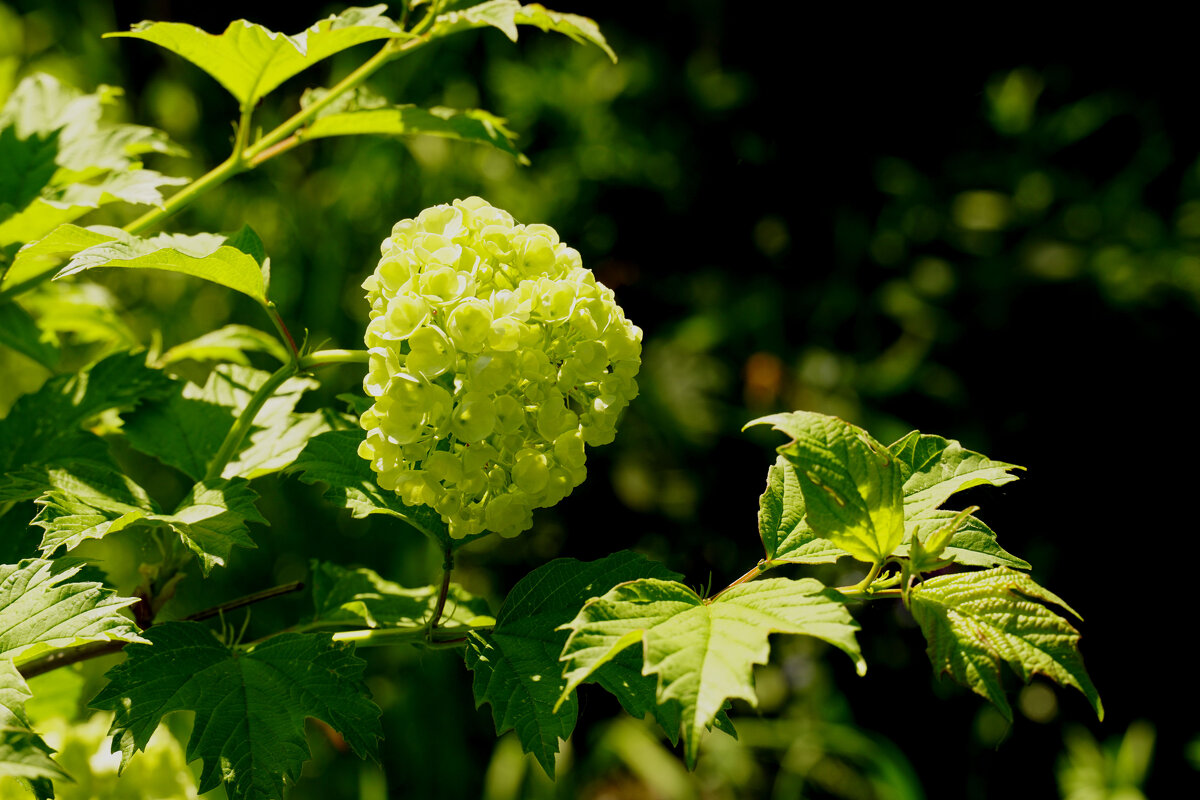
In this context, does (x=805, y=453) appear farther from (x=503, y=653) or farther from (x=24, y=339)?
(x=24, y=339)

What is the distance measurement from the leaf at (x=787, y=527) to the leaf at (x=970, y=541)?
0.07 metres

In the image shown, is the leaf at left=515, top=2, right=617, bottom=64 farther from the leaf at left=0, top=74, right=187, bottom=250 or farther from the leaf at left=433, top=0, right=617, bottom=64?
the leaf at left=0, top=74, right=187, bottom=250

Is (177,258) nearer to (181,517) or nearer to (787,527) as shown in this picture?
(181,517)

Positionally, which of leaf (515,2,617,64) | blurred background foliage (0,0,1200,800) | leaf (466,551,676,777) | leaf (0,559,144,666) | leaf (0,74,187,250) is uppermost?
leaf (515,2,617,64)

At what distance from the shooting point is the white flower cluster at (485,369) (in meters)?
0.68

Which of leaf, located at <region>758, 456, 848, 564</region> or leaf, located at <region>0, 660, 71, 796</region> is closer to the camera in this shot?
leaf, located at <region>0, 660, 71, 796</region>

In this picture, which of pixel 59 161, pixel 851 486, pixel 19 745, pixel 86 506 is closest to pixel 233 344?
pixel 59 161

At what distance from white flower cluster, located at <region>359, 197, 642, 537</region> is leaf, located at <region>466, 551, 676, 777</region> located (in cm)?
6

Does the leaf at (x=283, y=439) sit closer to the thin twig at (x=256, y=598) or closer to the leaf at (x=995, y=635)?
the thin twig at (x=256, y=598)

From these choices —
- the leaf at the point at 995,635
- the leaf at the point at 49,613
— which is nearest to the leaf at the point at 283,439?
the leaf at the point at 49,613

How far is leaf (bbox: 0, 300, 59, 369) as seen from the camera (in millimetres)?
976

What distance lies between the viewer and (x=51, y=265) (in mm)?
895

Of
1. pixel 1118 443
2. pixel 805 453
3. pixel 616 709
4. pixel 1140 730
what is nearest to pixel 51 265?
pixel 805 453

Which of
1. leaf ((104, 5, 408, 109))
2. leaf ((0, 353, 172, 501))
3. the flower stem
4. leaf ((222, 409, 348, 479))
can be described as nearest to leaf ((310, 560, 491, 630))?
the flower stem
